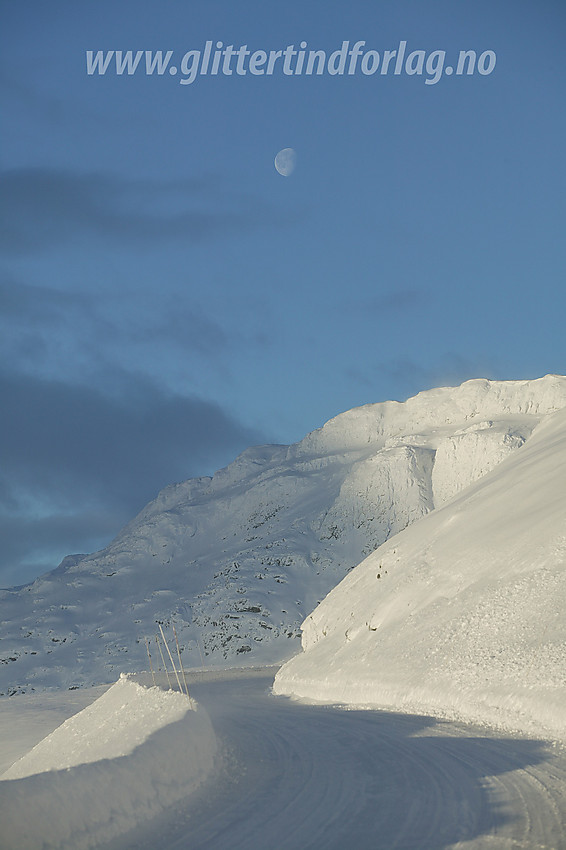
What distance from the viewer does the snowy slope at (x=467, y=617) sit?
939 inches

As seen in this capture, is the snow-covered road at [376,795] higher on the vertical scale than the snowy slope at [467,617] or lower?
lower

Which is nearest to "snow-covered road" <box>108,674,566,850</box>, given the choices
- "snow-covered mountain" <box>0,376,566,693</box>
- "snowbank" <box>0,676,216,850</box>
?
"snowbank" <box>0,676,216,850</box>

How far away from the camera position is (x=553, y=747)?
18.0m

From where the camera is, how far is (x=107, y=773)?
14.6 m

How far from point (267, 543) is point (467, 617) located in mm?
67734

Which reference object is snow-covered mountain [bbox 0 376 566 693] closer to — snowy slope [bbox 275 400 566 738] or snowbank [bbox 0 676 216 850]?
snowy slope [bbox 275 400 566 738]

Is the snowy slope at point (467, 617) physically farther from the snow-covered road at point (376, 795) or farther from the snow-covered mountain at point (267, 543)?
the snow-covered mountain at point (267, 543)

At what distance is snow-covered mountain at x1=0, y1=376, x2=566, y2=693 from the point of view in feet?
249

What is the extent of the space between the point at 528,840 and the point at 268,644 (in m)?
64.6

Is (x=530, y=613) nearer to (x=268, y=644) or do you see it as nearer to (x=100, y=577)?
(x=268, y=644)

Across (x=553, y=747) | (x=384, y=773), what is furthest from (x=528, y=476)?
(x=384, y=773)

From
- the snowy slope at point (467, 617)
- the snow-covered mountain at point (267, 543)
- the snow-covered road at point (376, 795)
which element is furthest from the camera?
the snow-covered mountain at point (267, 543)

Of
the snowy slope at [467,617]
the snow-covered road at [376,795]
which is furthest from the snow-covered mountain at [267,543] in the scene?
the snow-covered road at [376,795]

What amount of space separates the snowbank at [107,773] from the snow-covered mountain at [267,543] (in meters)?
51.4
